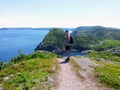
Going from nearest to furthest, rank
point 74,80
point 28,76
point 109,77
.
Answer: point 109,77
point 74,80
point 28,76

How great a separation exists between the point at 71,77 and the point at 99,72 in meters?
3.25

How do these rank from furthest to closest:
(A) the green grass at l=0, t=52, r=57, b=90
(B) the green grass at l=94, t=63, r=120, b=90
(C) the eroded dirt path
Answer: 1. (B) the green grass at l=94, t=63, r=120, b=90
2. (A) the green grass at l=0, t=52, r=57, b=90
3. (C) the eroded dirt path

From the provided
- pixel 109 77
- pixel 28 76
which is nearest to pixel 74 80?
pixel 109 77

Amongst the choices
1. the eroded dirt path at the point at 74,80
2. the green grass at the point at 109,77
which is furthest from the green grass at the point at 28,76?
the green grass at the point at 109,77

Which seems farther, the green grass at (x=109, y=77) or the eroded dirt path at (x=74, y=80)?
the green grass at (x=109, y=77)

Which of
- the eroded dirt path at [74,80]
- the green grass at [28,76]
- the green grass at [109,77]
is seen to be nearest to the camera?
the eroded dirt path at [74,80]

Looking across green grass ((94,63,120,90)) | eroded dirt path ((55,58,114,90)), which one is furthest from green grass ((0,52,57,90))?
green grass ((94,63,120,90))

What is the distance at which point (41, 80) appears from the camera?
69.3 ft

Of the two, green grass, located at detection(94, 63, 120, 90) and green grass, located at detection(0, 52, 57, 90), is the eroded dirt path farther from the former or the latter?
green grass, located at detection(0, 52, 57, 90)

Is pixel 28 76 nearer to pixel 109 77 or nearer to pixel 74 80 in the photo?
pixel 74 80

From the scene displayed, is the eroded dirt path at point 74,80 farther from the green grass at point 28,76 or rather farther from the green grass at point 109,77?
the green grass at point 28,76

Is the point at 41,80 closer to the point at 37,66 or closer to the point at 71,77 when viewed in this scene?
the point at 71,77

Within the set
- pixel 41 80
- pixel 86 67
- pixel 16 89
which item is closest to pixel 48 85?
pixel 41 80

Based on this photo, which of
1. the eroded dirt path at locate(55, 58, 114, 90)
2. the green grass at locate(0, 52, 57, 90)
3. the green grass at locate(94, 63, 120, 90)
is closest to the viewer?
the eroded dirt path at locate(55, 58, 114, 90)
